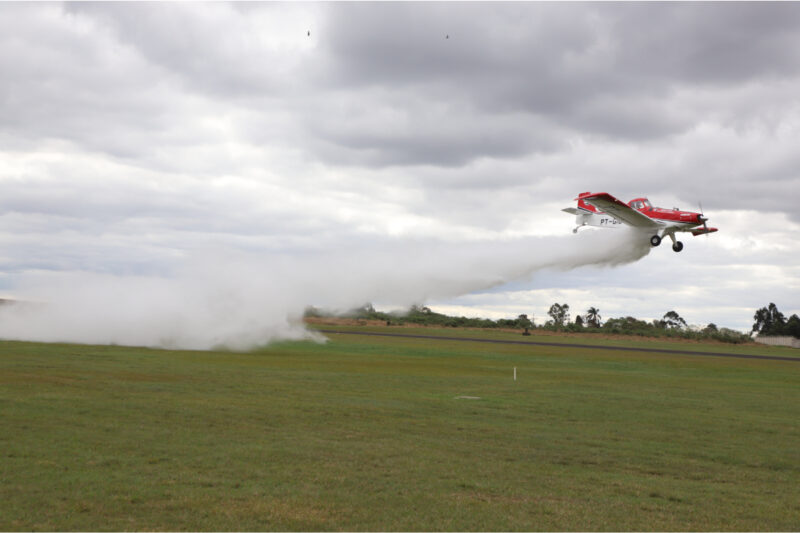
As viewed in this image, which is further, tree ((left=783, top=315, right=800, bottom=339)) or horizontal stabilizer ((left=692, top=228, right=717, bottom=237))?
tree ((left=783, top=315, right=800, bottom=339))

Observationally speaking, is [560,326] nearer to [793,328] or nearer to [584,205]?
A: [793,328]

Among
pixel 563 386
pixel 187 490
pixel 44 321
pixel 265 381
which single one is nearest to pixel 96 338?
pixel 44 321

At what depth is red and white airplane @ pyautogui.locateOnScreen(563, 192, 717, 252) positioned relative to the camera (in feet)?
134

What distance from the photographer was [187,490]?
1520cm

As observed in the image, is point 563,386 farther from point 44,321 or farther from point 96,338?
point 44,321

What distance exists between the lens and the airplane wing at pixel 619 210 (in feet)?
135

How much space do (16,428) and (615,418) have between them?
2199 cm

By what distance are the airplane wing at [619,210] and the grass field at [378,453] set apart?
10056mm

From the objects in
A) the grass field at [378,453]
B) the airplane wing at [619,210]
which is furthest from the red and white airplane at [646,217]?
the grass field at [378,453]

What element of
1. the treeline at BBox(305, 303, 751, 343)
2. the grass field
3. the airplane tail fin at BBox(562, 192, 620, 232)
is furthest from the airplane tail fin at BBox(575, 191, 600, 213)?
the treeline at BBox(305, 303, 751, 343)

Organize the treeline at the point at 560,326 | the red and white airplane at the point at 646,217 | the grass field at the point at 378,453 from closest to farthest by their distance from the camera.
→ the grass field at the point at 378,453, the red and white airplane at the point at 646,217, the treeline at the point at 560,326

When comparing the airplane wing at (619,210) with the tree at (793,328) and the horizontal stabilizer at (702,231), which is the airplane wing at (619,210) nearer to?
the horizontal stabilizer at (702,231)

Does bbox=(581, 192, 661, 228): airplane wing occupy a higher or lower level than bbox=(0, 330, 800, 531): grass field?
higher

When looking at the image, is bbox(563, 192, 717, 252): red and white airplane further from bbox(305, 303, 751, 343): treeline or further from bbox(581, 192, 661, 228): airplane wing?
bbox(305, 303, 751, 343): treeline
